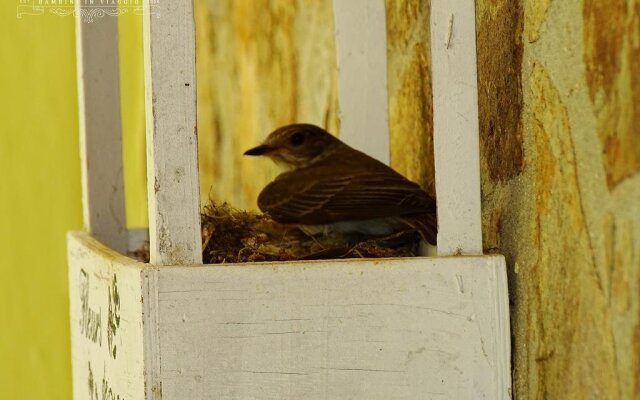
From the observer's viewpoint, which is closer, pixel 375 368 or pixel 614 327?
pixel 614 327

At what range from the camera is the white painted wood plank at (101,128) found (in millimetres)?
2730

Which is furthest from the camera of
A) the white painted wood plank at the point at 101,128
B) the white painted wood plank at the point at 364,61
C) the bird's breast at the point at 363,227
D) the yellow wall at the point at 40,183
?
the yellow wall at the point at 40,183

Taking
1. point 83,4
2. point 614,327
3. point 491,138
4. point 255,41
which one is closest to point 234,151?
point 255,41

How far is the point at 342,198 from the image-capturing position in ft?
8.64

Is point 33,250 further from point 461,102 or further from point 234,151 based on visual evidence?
point 461,102

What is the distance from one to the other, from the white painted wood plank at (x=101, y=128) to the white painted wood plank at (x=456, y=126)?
1.15 metres

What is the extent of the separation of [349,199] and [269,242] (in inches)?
9.3

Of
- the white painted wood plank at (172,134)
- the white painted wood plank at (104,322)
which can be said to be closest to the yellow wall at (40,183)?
the white painted wood plank at (104,322)

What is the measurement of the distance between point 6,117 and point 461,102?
379cm

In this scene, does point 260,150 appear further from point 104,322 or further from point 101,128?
point 104,322

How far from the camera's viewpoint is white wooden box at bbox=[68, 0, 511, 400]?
1.79 meters

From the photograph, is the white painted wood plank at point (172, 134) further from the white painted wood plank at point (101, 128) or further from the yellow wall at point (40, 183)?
the yellow wall at point (40, 183)

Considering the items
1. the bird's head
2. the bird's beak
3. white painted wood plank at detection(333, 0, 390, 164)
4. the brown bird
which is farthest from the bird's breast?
the bird's beak

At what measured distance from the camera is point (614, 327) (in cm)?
152
